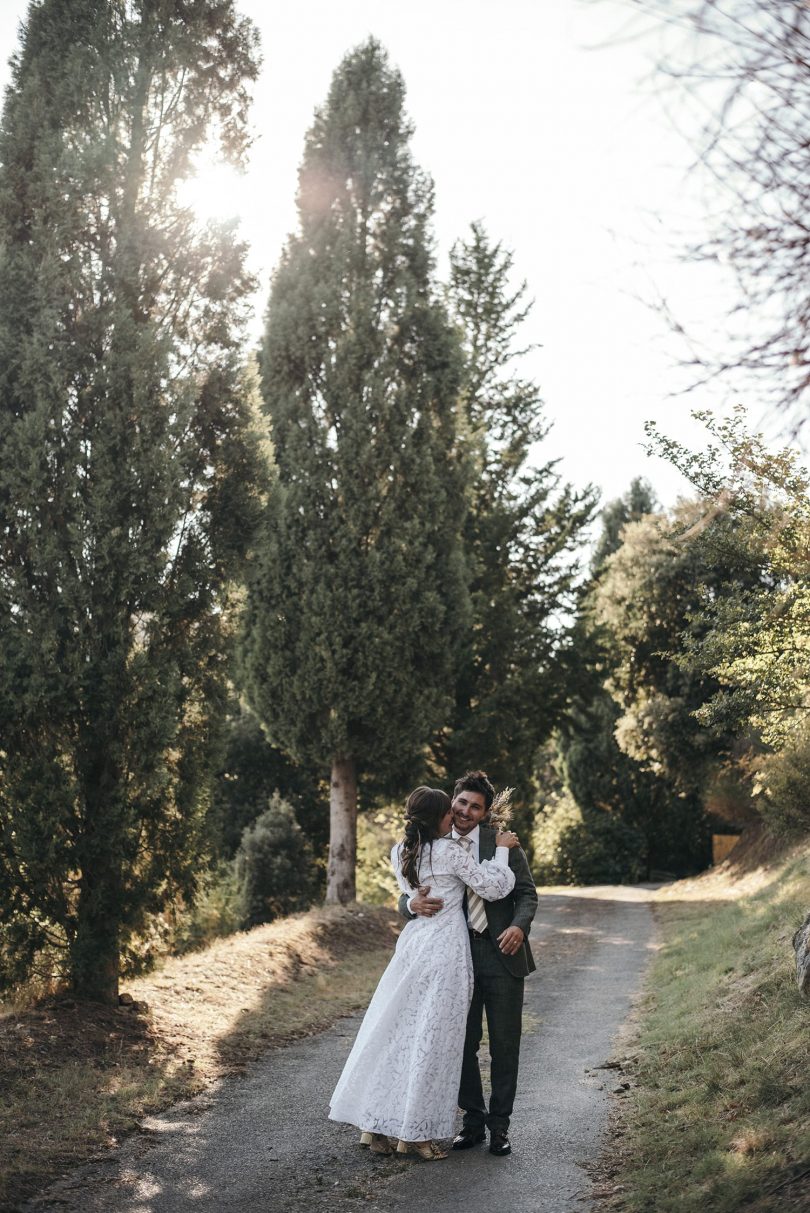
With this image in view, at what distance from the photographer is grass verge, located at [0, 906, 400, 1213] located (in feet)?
18.6

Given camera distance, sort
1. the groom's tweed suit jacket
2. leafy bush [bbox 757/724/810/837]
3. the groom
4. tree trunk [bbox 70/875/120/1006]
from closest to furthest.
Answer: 1. the groom
2. the groom's tweed suit jacket
3. tree trunk [bbox 70/875/120/1006]
4. leafy bush [bbox 757/724/810/837]

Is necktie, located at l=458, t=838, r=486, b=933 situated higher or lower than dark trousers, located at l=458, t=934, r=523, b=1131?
higher

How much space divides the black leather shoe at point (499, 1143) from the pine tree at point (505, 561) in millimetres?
13068

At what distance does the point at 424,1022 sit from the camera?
5297mm

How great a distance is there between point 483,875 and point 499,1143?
4.57ft

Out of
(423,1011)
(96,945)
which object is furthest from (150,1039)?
(423,1011)

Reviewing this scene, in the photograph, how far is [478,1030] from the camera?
220 inches

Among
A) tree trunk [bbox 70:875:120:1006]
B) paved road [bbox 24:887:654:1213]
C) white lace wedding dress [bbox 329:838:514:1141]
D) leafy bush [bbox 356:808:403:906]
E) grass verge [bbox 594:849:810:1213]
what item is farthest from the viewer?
leafy bush [bbox 356:808:403:906]

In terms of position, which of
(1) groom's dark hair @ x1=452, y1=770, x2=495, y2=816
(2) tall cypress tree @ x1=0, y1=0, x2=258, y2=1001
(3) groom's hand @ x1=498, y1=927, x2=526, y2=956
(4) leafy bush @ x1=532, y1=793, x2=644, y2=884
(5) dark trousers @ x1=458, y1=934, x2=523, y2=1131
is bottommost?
(4) leafy bush @ x1=532, y1=793, x2=644, y2=884

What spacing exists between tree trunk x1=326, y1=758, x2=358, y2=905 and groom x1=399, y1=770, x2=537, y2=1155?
35.5ft

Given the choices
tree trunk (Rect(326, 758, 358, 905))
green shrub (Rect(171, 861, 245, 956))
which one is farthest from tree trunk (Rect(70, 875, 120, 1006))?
tree trunk (Rect(326, 758, 358, 905))

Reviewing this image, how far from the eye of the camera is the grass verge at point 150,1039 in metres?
5.67

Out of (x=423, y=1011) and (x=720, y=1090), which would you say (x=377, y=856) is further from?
(x=423, y=1011)

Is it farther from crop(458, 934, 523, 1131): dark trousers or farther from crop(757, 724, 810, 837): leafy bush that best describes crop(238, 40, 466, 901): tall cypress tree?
crop(458, 934, 523, 1131): dark trousers
